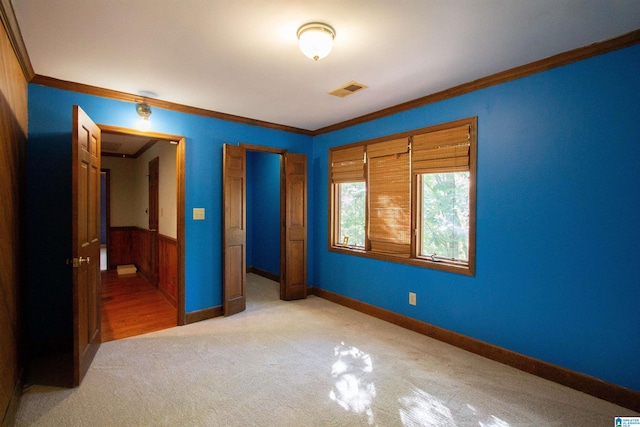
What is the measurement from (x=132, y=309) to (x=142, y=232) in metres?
2.58

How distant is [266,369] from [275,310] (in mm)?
1520

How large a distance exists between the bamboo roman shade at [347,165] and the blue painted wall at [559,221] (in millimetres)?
1141

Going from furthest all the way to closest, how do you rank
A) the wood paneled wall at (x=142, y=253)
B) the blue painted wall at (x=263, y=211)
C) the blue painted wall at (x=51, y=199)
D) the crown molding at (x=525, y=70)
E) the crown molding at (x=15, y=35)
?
the blue painted wall at (x=263, y=211)
the wood paneled wall at (x=142, y=253)
the blue painted wall at (x=51, y=199)
the crown molding at (x=525, y=70)
the crown molding at (x=15, y=35)

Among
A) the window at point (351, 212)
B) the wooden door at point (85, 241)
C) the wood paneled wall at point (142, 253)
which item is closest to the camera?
the wooden door at point (85, 241)

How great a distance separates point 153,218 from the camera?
17.7ft

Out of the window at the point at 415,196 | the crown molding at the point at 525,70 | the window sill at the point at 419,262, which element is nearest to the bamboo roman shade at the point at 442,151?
the window at the point at 415,196

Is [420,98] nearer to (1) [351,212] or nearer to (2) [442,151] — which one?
(2) [442,151]

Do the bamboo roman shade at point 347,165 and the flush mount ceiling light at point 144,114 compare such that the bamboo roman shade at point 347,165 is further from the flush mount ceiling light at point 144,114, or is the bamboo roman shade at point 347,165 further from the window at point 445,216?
the flush mount ceiling light at point 144,114

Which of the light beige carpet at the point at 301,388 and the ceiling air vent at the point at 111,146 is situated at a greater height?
the ceiling air vent at the point at 111,146

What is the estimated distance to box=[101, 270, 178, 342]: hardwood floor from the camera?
3.45 meters

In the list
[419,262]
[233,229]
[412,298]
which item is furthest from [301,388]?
[233,229]

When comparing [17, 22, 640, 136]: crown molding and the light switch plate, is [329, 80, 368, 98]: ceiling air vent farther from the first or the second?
the light switch plate

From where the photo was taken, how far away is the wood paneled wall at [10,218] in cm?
195

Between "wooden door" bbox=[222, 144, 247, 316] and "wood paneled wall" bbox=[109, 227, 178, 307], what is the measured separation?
2.93ft
